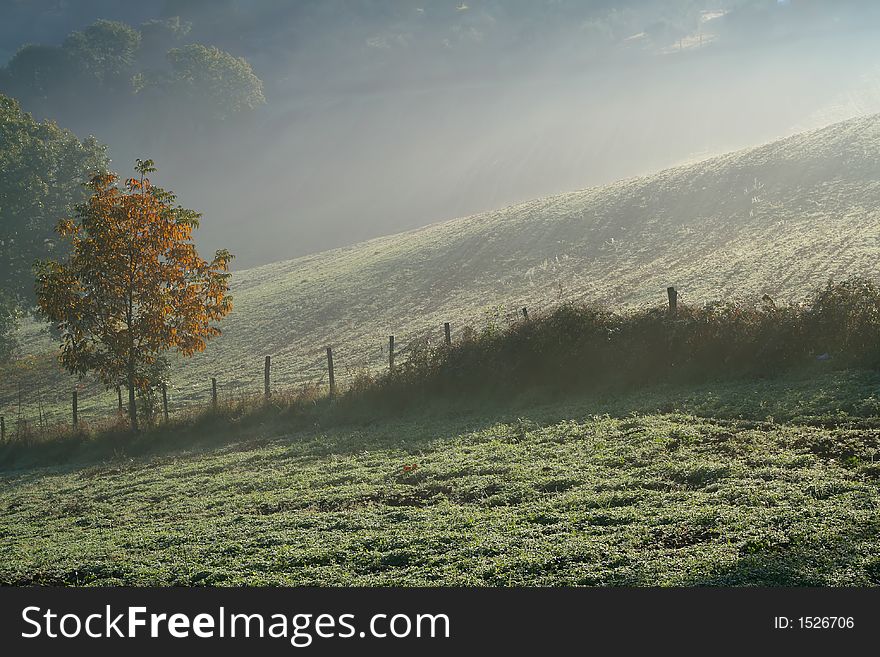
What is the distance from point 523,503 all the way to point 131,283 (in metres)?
19.5

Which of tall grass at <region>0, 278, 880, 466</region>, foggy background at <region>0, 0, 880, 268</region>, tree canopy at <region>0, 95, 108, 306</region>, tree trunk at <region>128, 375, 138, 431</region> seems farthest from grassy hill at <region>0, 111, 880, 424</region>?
foggy background at <region>0, 0, 880, 268</region>

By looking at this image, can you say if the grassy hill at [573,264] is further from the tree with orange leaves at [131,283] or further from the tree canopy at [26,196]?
the tree with orange leaves at [131,283]

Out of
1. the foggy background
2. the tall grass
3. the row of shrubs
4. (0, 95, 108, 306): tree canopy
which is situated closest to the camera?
the row of shrubs

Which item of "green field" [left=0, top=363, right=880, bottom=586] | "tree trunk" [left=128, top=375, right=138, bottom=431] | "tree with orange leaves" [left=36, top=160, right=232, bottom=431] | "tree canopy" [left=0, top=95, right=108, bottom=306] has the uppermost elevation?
"tree canopy" [left=0, top=95, right=108, bottom=306]

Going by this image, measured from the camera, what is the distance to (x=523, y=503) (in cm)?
1152

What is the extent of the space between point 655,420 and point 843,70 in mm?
182604

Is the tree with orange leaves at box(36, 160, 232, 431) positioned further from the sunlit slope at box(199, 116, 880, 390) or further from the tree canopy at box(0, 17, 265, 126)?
the tree canopy at box(0, 17, 265, 126)

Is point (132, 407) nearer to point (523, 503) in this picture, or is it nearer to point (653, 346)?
point (653, 346)

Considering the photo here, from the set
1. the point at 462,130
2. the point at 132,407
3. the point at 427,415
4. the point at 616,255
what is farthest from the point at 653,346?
the point at 462,130

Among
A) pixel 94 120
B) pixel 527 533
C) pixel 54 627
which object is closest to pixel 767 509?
pixel 527 533

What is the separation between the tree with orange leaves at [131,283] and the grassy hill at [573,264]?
6.71 meters

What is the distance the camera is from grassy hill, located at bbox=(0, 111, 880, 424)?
36.2 m

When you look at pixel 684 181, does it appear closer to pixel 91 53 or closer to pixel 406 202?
pixel 406 202

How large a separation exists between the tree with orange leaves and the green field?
727 centimetres
